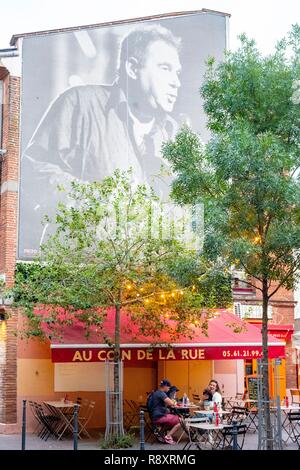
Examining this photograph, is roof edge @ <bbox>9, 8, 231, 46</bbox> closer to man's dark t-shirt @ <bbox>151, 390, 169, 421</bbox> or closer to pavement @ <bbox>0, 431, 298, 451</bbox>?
man's dark t-shirt @ <bbox>151, 390, 169, 421</bbox>

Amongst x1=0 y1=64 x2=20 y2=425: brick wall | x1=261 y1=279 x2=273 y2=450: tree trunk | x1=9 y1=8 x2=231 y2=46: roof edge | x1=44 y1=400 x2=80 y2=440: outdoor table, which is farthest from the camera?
x1=9 y1=8 x2=231 y2=46: roof edge

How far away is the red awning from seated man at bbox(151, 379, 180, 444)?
154 centimetres

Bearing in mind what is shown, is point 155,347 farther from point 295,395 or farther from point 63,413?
point 295,395

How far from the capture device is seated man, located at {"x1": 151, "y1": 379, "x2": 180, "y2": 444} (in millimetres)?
18859

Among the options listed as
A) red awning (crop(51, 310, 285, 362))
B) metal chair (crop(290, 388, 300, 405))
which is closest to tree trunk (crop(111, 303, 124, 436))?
red awning (crop(51, 310, 285, 362))

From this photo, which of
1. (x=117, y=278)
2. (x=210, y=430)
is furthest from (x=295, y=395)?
(x=117, y=278)

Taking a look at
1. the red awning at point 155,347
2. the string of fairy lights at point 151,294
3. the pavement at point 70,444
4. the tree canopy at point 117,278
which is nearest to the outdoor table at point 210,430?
the pavement at point 70,444

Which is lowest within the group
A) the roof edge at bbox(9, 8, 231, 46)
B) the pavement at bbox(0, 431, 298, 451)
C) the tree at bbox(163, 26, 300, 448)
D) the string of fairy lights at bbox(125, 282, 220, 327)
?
the pavement at bbox(0, 431, 298, 451)

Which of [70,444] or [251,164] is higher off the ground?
[251,164]

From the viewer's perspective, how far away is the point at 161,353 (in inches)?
816

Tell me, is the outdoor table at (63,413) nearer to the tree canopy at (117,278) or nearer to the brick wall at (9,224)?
the brick wall at (9,224)

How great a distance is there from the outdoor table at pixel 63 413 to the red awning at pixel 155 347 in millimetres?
1193

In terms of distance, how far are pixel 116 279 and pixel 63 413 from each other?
4237 millimetres
